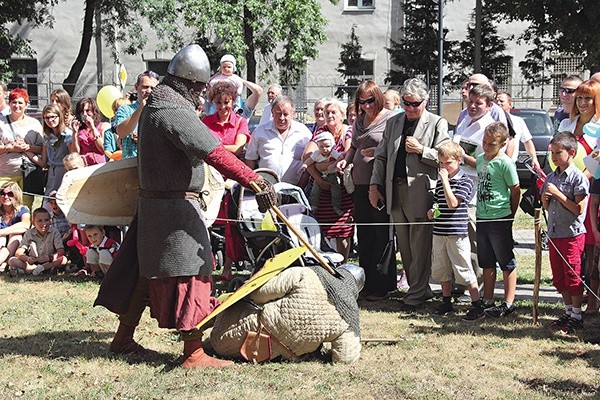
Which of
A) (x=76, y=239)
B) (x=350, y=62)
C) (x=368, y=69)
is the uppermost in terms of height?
(x=350, y=62)

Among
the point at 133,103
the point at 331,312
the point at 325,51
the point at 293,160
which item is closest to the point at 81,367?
the point at 331,312

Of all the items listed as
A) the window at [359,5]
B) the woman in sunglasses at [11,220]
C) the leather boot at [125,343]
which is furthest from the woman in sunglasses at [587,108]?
the window at [359,5]

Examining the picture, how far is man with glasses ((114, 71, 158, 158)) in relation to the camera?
7.95m

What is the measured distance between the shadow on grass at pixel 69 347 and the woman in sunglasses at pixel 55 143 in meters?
3.28

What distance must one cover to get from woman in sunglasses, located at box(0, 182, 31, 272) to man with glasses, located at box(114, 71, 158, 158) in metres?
1.41

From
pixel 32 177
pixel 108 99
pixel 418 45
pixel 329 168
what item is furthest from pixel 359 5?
pixel 329 168

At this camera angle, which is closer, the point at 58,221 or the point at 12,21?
the point at 58,221

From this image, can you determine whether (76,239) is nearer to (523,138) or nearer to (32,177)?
(32,177)

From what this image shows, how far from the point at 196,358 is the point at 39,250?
4.33 meters

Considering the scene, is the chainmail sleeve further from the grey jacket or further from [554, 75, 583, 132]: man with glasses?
[554, 75, 583, 132]: man with glasses

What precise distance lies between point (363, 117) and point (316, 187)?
969 millimetres

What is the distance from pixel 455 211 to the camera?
7363 millimetres

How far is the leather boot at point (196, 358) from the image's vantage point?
5750 mm

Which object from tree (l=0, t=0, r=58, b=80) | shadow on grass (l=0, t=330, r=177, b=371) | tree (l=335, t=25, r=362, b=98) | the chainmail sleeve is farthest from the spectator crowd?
tree (l=335, t=25, r=362, b=98)
